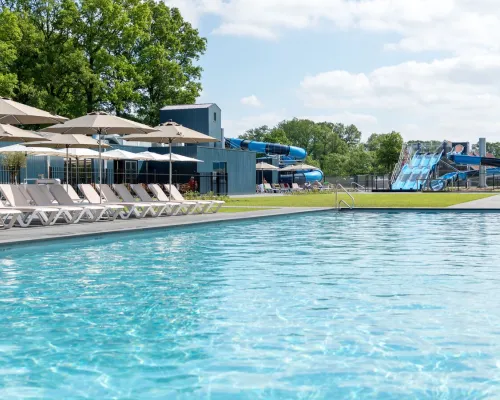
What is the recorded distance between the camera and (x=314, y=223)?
1923cm

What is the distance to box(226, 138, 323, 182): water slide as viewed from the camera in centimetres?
5950

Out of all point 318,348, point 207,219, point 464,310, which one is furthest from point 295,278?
point 207,219

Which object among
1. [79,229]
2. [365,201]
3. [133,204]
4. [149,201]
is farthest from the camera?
[365,201]

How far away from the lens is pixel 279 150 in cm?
6269

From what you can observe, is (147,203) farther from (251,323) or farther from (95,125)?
(251,323)

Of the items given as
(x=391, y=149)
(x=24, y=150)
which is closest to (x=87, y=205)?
(x=24, y=150)

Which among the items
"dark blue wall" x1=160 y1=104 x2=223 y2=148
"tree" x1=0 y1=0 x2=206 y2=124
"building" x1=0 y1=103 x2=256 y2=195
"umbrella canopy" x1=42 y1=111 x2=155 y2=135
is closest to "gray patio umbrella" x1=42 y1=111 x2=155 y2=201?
"umbrella canopy" x1=42 y1=111 x2=155 y2=135

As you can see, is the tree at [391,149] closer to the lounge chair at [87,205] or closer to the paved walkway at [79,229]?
the paved walkway at [79,229]

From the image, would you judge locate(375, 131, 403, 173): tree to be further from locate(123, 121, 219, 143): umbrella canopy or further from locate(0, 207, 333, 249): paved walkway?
locate(0, 207, 333, 249): paved walkway

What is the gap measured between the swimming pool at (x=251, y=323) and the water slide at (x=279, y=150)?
47.3m

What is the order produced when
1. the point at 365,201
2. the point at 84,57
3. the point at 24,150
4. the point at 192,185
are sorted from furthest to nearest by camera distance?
the point at 84,57
the point at 192,185
the point at 365,201
the point at 24,150

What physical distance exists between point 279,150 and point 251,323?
186 ft

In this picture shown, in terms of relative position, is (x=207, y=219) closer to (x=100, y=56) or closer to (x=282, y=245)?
(x=282, y=245)

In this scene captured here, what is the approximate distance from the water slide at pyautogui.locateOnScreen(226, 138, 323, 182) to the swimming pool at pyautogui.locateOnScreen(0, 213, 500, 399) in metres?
47.3
